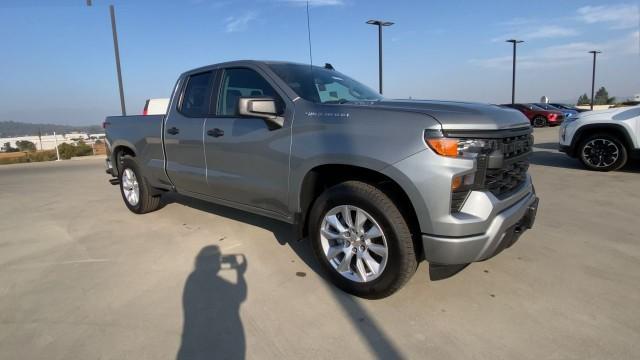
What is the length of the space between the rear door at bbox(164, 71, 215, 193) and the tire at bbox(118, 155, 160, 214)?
0.86 m

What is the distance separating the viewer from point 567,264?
11.1 feet

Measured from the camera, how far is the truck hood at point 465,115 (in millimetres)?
2467

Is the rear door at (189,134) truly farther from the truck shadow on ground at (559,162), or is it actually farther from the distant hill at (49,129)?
the truck shadow on ground at (559,162)

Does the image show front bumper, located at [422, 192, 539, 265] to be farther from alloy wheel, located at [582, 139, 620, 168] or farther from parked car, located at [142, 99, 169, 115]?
alloy wheel, located at [582, 139, 620, 168]

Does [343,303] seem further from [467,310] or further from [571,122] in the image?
[571,122]

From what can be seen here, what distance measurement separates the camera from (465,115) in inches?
99.3

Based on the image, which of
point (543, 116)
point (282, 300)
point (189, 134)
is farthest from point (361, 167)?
point (543, 116)

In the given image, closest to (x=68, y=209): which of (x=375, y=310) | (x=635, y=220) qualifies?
(x=375, y=310)

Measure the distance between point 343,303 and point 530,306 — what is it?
4.28ft

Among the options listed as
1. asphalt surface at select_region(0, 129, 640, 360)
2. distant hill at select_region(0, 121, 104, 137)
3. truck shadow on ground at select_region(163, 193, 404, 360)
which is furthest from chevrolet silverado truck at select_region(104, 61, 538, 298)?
distant hill at select_region(0, 121, 104, 137)

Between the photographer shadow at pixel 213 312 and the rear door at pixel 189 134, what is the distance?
0.99 m

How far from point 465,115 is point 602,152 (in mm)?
6577

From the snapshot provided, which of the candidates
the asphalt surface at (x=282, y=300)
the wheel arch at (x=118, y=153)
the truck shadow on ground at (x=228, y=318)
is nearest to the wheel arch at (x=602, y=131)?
the asphalt surface at (x=282, y=300)

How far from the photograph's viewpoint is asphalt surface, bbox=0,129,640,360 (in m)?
2.37
